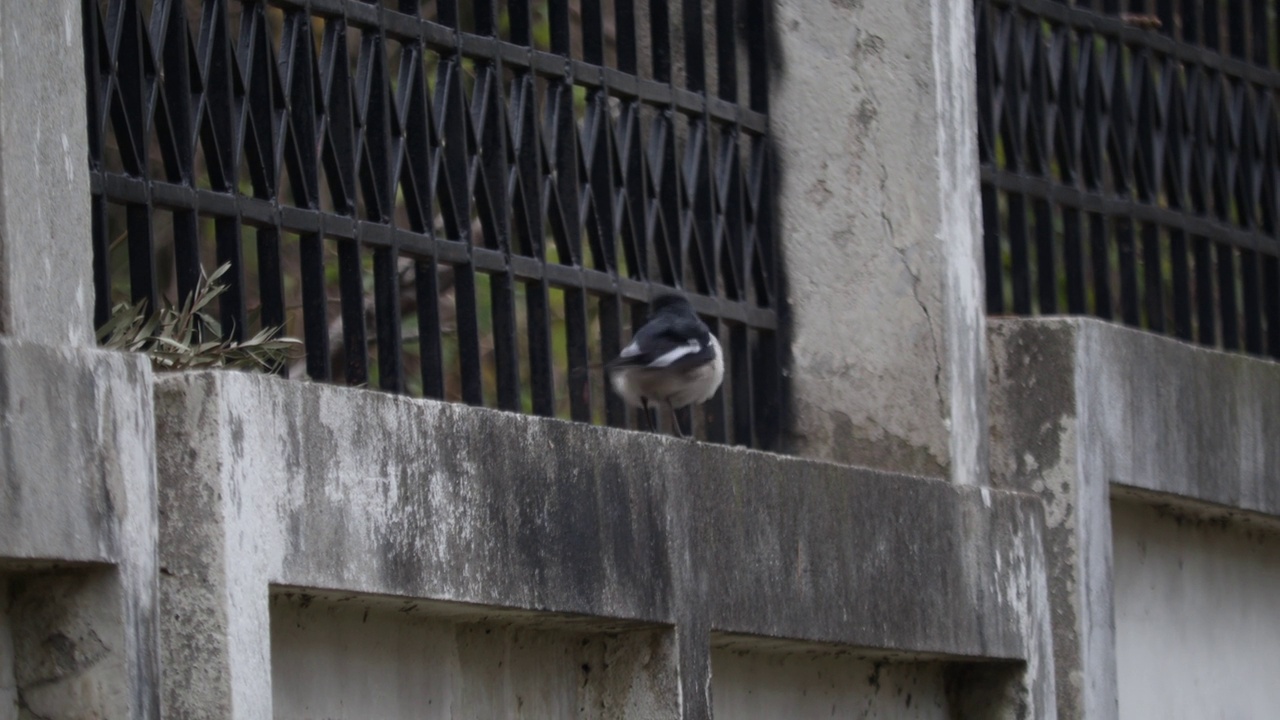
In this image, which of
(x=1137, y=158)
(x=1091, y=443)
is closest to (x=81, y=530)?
(x=1091, y=443)

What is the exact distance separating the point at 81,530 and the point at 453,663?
1.27 meters

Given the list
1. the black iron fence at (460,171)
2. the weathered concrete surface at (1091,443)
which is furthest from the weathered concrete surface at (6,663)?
the weathered concrete surface at (1091,443)

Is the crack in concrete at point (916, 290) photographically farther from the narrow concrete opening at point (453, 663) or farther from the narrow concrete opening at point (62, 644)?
the narrow concrete opening at point (62, 644)

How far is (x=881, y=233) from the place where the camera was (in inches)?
268

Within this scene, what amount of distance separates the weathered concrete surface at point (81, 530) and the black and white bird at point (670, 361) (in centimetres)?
182

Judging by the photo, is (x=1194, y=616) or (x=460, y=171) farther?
(x=1194, y=616)

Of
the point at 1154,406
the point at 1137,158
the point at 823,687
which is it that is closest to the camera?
the point at 823,687

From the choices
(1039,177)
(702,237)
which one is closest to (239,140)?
(702,237)

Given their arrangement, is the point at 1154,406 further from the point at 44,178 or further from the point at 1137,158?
the point at 44,178

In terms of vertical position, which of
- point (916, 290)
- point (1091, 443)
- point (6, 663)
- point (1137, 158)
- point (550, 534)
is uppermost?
point (1137, 158)

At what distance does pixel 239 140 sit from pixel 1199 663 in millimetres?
4017

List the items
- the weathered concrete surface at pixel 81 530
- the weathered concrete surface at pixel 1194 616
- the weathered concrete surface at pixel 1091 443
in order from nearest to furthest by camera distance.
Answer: the weathered concrete surface at pixel 81 530 → the weathered concrete surface at pixel 1091 443 → the weathered concrete surface at pixel 1194 616

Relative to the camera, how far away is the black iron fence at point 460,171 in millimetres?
4820

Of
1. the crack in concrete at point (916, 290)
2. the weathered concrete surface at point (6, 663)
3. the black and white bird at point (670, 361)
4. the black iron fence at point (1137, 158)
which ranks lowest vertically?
the weathered concrete surface at point (6, 663)
